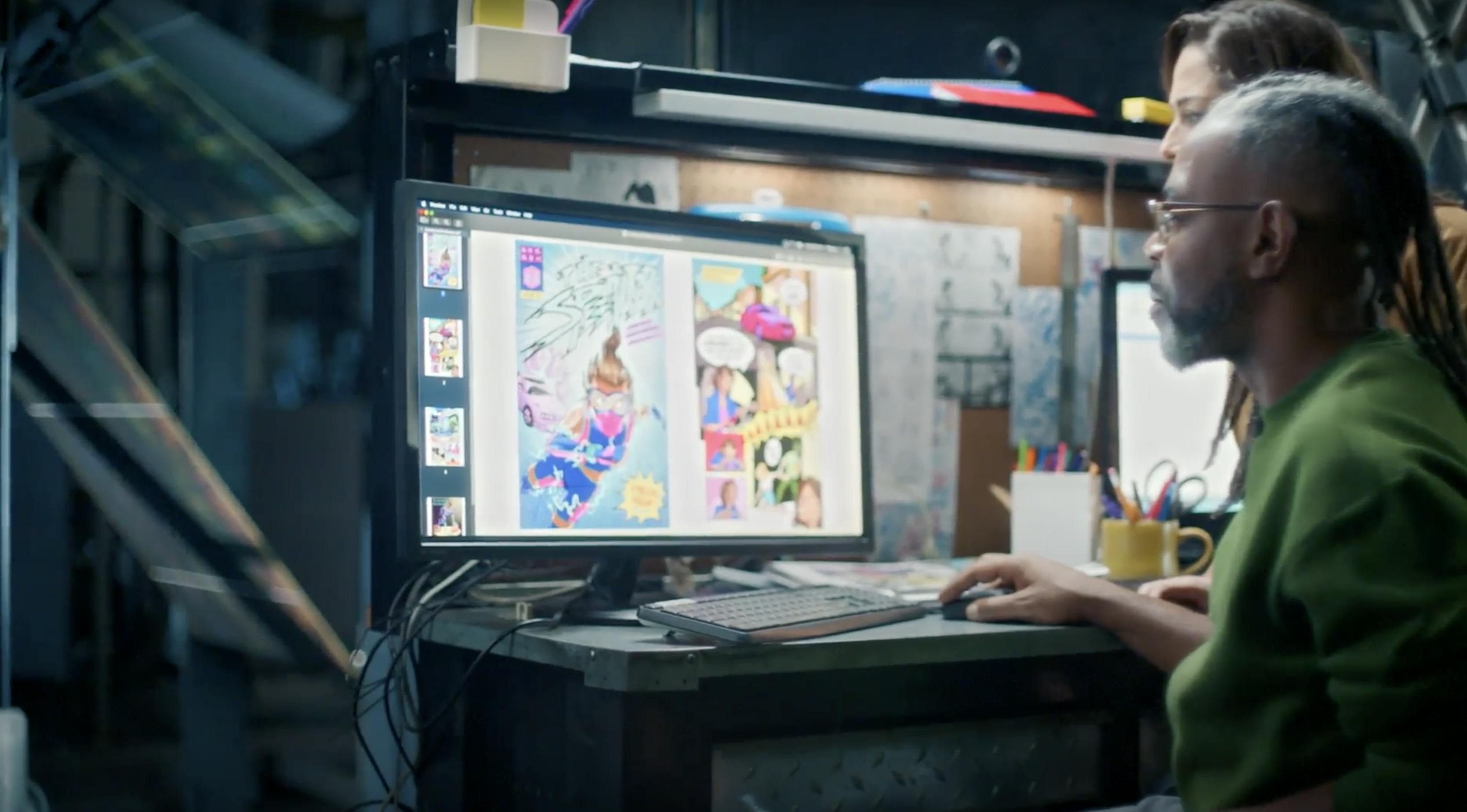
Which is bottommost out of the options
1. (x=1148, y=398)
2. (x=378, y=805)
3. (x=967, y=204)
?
(x=378, y=805)

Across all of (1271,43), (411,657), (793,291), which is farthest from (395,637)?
(1271,43)

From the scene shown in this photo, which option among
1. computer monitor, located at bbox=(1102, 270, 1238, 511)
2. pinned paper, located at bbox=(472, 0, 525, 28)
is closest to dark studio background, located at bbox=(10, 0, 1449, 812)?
pinned paper, located at bbox=(472, 0, 525, 28)

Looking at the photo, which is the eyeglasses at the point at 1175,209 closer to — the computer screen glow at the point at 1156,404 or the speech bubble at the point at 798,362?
the speech bubble at the point at 798,362

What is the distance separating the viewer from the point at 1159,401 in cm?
191

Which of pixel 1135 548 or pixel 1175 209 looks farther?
pixel 1135 548

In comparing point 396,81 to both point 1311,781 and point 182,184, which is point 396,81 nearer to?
point 182,184

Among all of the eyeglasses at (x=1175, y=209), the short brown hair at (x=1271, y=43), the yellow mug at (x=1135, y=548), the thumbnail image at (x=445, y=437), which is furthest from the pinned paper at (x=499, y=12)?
the yellow mug at (x=1135, y=548)

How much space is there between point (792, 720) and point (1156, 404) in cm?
81

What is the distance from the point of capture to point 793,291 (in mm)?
1549

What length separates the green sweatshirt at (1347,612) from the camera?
32.8 inches

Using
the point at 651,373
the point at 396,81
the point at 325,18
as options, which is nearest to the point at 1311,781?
the point at 651,373

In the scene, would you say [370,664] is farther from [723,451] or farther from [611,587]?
[723,451]

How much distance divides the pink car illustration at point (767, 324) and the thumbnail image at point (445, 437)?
34cm

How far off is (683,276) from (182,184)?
62cm
